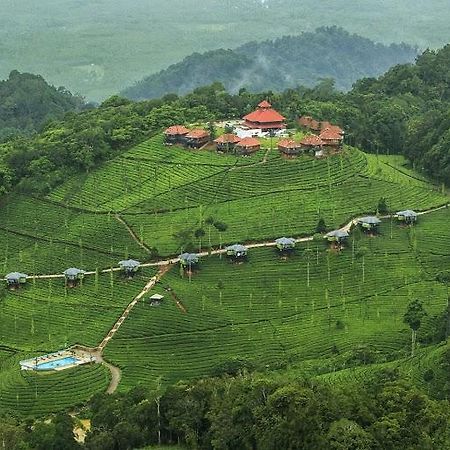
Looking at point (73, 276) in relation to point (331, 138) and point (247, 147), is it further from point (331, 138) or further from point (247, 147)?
point (331, 138)

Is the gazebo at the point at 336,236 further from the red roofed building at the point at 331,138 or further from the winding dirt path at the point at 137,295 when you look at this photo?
the red roofed building at the point at 331,138

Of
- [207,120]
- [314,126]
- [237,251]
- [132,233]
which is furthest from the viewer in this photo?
[207,120]

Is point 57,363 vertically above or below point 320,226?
below

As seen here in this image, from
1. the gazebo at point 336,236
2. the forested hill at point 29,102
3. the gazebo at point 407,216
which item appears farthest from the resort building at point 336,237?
the forested hill at point 29,102

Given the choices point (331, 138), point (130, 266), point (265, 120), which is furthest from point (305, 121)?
point (130, 266)

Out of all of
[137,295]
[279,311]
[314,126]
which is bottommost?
[279,311]

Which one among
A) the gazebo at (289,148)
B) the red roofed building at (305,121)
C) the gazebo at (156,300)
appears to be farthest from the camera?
the red roofed building at (305,121)

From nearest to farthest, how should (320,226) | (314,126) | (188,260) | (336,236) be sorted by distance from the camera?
(188,260) < (336,236) < (320,226) < (314,126)
